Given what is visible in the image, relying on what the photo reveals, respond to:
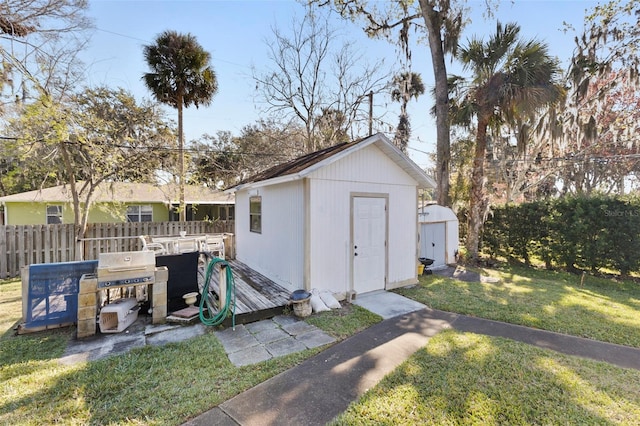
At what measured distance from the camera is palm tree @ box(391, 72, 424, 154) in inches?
553

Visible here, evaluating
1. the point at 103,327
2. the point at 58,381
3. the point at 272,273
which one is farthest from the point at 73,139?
the point at 58,381

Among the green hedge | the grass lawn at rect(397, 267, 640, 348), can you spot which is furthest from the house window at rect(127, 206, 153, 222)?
the green hedge

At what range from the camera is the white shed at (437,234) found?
9.09 m

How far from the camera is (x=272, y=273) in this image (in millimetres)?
6801

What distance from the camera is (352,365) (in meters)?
3.42

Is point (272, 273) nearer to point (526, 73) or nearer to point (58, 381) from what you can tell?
point (58, 381)

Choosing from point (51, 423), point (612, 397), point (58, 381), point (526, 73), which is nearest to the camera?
point (51, 423)

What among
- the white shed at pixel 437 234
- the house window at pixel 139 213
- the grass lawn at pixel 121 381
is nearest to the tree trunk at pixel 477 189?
the white shed at pixel 437 234

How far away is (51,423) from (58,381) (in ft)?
2.41

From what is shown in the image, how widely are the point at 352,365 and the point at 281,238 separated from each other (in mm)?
3415

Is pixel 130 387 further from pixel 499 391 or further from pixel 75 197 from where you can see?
pixel 75 197

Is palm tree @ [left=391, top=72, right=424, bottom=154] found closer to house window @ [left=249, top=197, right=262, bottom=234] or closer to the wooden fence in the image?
house window @ [left=249, top=197, right=262, bottom=234]

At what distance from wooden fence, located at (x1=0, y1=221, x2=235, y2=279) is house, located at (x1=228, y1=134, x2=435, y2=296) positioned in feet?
17.1

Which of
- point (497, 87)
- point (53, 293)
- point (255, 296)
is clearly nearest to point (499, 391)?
point (255, 296)
